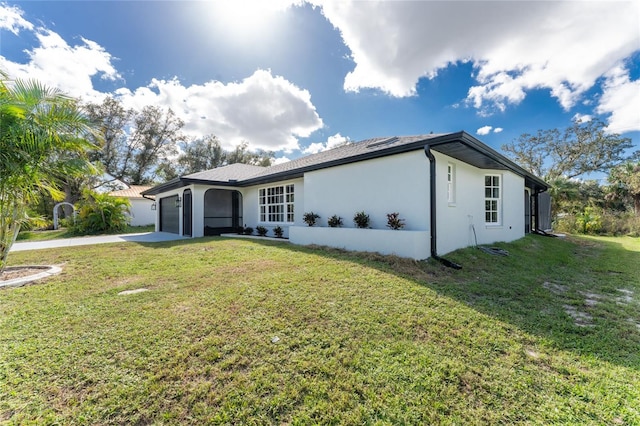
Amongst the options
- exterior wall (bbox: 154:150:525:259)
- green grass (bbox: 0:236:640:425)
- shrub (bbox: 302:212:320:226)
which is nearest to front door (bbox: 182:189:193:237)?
exterior wall (bbox: 154:150:525:259)

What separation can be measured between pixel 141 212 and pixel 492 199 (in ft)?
82.4

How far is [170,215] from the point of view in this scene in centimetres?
1477

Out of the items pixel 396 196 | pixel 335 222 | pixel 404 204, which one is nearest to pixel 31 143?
pixel 335 222

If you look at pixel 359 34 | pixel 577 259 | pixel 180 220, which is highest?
pixel 359 34

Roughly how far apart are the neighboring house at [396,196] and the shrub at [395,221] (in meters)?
0.20

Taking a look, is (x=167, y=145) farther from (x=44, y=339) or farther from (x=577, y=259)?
(x=577, y=259)

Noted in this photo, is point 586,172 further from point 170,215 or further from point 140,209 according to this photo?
point 140,209

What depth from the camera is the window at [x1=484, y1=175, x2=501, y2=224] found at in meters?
9.44

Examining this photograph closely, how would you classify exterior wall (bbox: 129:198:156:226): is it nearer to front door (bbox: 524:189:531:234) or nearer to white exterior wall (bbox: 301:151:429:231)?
white exterior wall (bbox: 301:151:429:231)

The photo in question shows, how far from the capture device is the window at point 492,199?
9.44m

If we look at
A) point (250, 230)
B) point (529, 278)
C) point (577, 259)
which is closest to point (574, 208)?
point (577, 259)

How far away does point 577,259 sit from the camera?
313 inches

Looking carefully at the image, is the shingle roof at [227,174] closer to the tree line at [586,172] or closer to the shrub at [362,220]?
the shrub at [362,220]

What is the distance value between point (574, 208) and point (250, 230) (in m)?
25.7
